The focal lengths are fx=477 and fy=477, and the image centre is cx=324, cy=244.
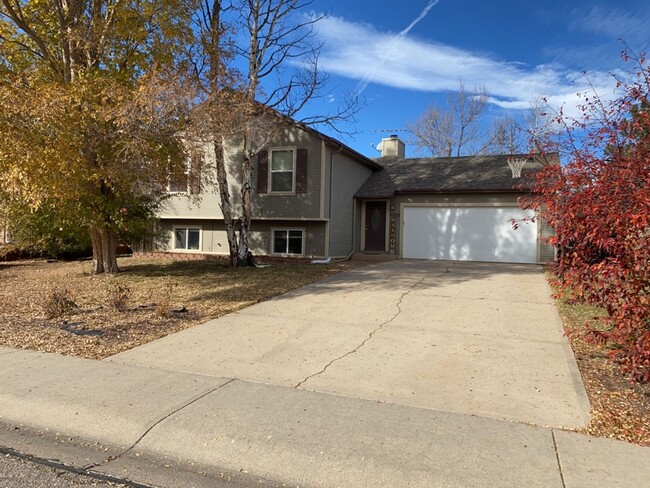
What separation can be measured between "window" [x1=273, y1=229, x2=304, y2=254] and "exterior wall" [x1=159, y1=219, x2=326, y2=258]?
169 mm

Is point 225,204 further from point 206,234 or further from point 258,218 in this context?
point 206,234

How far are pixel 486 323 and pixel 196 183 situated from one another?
8.76 meters

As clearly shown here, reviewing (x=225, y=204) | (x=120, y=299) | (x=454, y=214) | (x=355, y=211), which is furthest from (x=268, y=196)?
(x=120, y=299)

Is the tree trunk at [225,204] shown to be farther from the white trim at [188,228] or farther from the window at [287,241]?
the white trim at [188,228]

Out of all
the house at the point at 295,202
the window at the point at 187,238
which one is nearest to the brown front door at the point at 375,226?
the house at the point at 295,202

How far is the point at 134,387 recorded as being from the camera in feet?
15.7

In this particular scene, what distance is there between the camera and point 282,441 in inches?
145

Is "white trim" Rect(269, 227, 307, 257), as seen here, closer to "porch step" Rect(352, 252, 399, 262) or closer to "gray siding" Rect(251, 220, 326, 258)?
"gray siding" Rect(251, 220, 326, 258)

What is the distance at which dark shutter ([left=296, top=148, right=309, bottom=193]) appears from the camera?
53.9 feet

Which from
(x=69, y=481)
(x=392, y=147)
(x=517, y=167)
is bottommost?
(x=69, y=481)

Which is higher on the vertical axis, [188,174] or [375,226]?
[188,174]

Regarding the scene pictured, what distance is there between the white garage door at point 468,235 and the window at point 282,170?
15.3 feet

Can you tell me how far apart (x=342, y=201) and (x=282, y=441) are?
14.2 meters

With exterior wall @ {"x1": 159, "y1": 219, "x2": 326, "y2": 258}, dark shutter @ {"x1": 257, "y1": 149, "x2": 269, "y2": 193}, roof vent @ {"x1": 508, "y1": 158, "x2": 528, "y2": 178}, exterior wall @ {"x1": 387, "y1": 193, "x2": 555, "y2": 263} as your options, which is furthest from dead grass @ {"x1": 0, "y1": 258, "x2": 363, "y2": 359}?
roof vent @ {"x1": 508, "y1": 158, "x2": 528, "y2": 178}
